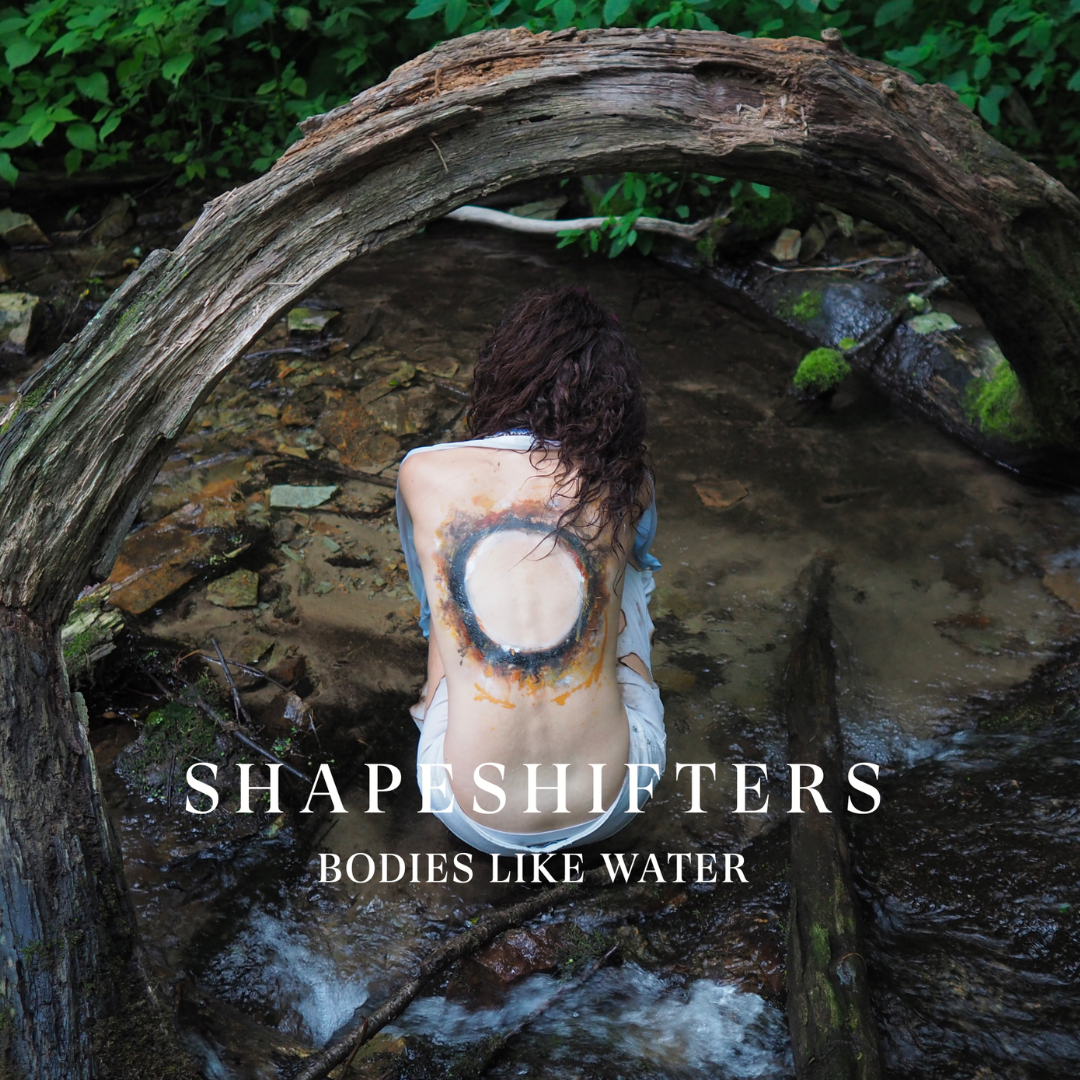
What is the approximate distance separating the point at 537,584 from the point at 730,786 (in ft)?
3.81

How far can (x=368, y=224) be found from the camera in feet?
7.77

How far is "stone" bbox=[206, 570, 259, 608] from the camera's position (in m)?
3.31

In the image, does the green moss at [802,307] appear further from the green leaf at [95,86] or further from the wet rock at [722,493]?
the green leaf at [95,86]

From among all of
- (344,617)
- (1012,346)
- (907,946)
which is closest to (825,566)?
(1012,346)

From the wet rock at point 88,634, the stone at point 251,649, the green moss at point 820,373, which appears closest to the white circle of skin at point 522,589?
the stone at point 251,649

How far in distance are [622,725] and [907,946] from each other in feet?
2.99

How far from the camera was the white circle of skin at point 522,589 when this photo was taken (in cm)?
204

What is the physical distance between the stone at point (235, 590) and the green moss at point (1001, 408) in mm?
Result: 3156

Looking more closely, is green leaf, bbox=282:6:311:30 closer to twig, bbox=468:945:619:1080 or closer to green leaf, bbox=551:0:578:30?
green leaf, bbox=551:0:578:30

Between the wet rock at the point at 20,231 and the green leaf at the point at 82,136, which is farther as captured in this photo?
the wet rock at the point at 20,231

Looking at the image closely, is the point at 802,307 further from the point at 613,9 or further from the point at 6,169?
the point at 6,169

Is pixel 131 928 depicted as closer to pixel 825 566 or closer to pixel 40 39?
pixel 825 566

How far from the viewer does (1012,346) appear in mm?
3492

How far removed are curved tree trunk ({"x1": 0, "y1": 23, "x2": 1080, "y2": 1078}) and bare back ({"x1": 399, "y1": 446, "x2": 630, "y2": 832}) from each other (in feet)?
2.21
